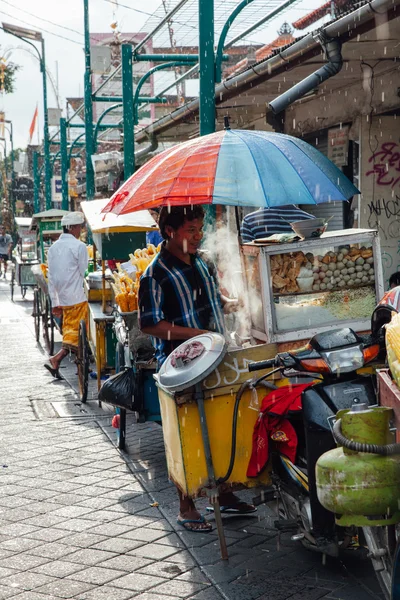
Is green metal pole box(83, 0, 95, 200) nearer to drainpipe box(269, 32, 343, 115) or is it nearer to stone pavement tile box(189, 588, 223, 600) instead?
drainpipe box(269, 32, 343, 115)

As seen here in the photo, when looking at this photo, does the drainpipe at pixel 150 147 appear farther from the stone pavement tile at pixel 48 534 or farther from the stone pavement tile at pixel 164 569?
the stone pavement tile at pixel 164 569

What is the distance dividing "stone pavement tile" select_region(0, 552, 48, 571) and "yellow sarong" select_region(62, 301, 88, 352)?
6.10 metres

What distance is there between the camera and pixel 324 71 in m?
8.87

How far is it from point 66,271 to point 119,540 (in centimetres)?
616

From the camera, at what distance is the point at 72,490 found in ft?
20.5

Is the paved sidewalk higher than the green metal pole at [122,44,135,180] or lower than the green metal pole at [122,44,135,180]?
lower

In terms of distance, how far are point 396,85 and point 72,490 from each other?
685 centimetres

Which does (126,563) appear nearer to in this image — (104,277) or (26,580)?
(26,580)

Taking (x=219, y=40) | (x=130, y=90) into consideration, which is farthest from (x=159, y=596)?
(x=130, y=90)

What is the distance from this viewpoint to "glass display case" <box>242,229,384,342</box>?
560cm

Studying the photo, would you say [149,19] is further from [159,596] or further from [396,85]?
[159,596]

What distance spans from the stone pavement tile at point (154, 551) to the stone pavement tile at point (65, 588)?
51 centimetres

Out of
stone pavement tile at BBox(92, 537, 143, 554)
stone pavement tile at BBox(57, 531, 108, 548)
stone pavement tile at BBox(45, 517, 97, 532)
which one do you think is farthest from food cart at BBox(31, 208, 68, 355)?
stone pavement tile at BBox(92, 537, 143, 554)

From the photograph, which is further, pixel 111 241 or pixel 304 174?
pixel 111 241
